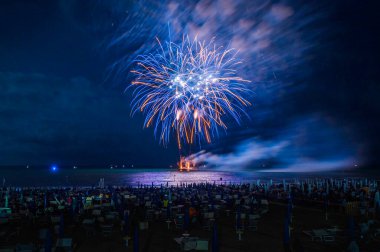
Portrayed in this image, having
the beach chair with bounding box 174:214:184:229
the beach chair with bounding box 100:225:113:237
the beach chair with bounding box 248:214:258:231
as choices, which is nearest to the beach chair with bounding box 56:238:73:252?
the beach chair with bounding box 100:225:113:237

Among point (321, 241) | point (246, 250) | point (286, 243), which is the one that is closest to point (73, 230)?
point (246, 250)

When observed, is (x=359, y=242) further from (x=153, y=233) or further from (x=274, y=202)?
(x=274, y=202)

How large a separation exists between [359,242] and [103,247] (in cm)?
922

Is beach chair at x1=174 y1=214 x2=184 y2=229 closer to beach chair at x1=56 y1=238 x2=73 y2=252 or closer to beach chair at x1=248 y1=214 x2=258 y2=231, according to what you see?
beach chair at x1=248 y1=214 x2=258 y2=231

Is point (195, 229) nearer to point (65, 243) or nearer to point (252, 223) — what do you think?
point (252, 223)

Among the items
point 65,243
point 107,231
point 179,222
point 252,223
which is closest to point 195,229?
point 179,222

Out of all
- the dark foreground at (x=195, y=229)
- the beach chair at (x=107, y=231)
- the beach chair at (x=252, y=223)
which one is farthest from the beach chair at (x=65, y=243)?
the beach chair at (x=252, y=223)

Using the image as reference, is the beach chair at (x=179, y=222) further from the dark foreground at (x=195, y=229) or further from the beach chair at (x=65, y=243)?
the beach chair at (x=65, y=243)

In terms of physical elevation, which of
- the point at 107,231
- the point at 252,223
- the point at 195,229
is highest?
the point at 252,223

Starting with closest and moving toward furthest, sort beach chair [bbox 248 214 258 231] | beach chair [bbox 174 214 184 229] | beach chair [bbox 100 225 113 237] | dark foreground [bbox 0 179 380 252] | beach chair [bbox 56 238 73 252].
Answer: beach chair [bbox 56 238 73 252]
dark foreground [bbox 0 179 380 252]
beach chair [bbox 100 225 113 237]
beach chair [bbox 248 214 258 231]
beach chair [bbox 174 214 184 229]

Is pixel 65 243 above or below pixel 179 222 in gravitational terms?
above

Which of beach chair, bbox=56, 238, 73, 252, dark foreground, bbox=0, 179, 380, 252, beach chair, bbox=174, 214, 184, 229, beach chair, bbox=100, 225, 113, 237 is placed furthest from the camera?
beach chair, bbox=174, 214, 184, 229

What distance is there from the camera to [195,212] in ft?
51.6

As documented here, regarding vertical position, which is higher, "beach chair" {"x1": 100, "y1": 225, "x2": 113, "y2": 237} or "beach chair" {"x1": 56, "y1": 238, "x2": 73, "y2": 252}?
"beach chair" {"x1": 56, "y1": 238, "x2": 73, "y2": 252}
